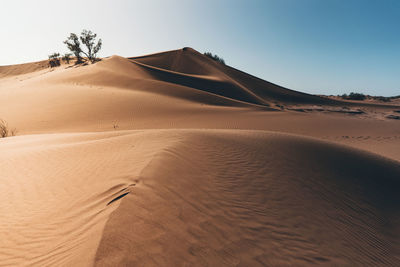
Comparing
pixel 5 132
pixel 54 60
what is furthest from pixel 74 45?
pixel 5 132

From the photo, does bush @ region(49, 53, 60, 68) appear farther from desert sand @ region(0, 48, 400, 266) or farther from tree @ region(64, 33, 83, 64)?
desert sand @ region(0, 48, 400, 266)

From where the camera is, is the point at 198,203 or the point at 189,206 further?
the point at 198,203

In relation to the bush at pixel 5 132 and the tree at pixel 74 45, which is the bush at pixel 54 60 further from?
the bush at pixel 5 132

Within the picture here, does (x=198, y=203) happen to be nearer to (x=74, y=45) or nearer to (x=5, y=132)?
(x=5, y=132)

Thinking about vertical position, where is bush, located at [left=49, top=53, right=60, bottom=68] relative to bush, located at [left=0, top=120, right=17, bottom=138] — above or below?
above

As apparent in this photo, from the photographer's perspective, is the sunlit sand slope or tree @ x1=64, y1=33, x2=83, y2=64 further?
tree @ x1=64, y1=33, x2=83, y2=64

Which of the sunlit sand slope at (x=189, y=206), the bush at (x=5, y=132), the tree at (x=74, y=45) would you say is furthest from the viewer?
the tree at (x=74, y=45)

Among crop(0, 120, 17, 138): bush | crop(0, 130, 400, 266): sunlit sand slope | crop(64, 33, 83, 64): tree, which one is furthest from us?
crop(64, 33, 83, 64): tree

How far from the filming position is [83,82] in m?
20.1

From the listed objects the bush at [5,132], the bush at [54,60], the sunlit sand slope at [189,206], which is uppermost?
the bush at [54,60]

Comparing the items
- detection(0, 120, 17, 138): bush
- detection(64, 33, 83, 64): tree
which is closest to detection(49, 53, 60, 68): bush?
detection(64, 33, 83, 64): tree

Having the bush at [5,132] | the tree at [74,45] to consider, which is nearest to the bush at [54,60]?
the tree at [74,45]

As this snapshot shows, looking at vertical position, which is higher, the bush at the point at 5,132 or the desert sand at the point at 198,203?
the desert sand at the point at 198,203

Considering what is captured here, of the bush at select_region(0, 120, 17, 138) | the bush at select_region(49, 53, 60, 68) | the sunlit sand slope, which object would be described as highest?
the bush at select_region(49, 53, 60, 68)
